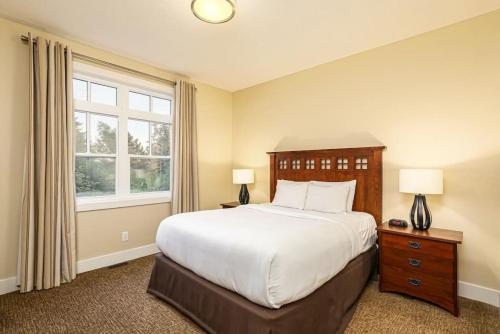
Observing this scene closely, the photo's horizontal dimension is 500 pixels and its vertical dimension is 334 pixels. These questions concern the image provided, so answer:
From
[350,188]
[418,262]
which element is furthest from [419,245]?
[350,188]

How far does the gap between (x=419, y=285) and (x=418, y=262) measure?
0.20 m

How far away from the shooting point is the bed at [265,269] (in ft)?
4.92

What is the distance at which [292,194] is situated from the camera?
3236mm

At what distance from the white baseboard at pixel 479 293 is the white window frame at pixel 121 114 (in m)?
3.58

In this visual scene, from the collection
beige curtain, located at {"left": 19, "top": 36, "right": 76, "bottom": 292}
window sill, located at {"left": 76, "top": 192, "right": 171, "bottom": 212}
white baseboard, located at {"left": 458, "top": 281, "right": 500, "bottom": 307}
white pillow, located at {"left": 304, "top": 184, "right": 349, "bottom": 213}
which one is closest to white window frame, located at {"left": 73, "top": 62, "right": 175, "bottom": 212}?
window sill, located at {"left": 76, "top": 192, "right": 171, "bottom": 212}

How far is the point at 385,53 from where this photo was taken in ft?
9.56

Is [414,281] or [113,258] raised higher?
[414,281]

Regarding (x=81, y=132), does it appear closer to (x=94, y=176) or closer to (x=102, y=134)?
(x=102, y=134)

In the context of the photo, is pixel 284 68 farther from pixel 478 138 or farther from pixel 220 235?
pixel 220 235

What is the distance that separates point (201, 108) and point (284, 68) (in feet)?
4.95

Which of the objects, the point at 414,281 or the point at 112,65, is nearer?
the point at 414,281

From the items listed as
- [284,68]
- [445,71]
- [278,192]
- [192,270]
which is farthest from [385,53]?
[192,270]

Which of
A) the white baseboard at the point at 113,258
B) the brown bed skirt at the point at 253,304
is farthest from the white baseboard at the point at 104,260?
the brown bed skirt at the point at 253,304

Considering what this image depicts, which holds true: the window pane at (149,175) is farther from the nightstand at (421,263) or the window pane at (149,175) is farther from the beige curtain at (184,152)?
the nightstand at (421,263)
